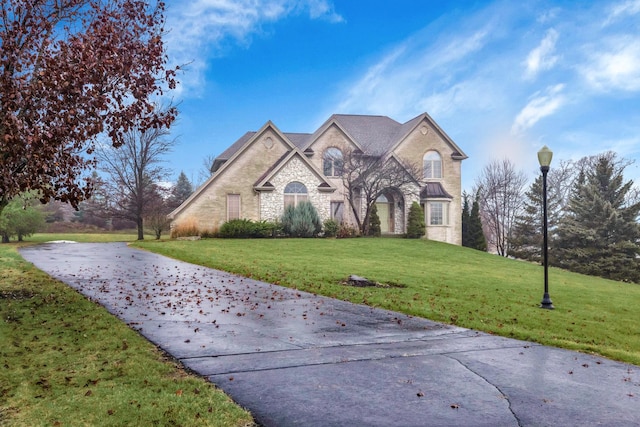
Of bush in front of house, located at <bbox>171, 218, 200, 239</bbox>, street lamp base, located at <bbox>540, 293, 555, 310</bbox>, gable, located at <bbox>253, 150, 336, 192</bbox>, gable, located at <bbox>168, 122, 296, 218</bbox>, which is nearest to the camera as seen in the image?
street lamp base, located at <bbox>540, 293, 555, 310</bbox>

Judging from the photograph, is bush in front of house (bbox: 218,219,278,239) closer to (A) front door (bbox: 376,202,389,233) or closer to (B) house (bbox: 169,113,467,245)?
(B) house (bbox: 169,113,467,245)

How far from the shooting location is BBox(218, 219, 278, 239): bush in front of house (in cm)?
2941

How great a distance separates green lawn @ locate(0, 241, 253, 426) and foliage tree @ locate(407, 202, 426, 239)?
28213mm

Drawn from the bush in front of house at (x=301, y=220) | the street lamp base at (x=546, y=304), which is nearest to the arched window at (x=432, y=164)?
the bush in front of house at (x=301, y=220)

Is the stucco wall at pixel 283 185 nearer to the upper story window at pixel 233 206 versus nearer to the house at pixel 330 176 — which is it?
the house at pixel 330 176

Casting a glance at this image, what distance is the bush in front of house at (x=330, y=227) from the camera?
30906mm

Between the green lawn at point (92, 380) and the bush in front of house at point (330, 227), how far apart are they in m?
22.9

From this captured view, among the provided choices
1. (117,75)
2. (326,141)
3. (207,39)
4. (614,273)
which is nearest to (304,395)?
(117,75)

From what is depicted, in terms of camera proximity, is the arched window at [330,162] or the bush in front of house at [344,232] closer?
the bush in front of house at [344,232]

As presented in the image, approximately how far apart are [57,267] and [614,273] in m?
36.3

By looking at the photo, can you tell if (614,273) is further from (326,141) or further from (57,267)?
(57,267)

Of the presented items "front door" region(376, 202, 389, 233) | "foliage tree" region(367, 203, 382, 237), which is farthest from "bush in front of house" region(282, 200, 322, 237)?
"front door" region(376, 202, 389, 233)

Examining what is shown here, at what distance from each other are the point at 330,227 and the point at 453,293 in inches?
730

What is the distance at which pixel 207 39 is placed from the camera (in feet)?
59.6
